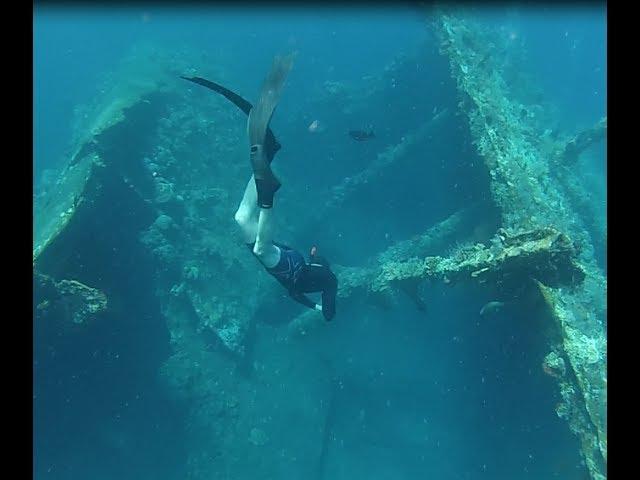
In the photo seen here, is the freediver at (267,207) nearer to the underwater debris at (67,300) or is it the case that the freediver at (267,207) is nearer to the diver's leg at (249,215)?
the diver's leg at (249,215)

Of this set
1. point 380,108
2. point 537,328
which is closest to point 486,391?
point 537,328

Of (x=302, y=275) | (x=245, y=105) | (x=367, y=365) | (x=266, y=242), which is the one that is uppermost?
(x=245, y=105)

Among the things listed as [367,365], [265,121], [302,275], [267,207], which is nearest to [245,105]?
[265,121]

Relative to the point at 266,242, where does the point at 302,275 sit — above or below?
below

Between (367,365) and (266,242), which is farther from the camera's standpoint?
(367,365)

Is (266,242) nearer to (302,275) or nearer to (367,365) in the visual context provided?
(302,275)

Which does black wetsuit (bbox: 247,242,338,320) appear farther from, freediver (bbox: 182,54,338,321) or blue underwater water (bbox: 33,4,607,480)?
blue underwater water (bbox: 33,4,607,480)

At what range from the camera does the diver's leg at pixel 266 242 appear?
5438mm

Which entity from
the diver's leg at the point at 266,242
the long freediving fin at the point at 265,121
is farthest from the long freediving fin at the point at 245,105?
the diver's leg at the point at 266,242

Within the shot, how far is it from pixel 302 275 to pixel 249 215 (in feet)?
4.09

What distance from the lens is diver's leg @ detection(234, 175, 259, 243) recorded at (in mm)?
5926

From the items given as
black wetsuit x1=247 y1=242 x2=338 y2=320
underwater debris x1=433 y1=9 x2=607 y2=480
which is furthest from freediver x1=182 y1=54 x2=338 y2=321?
underwater debris x1=433 y1=9 x2=607 y2=480

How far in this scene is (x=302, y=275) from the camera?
644 centimetres
